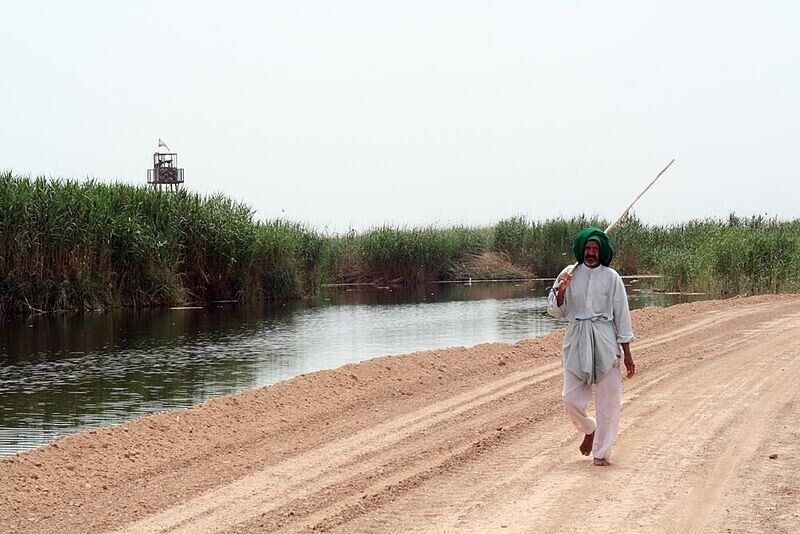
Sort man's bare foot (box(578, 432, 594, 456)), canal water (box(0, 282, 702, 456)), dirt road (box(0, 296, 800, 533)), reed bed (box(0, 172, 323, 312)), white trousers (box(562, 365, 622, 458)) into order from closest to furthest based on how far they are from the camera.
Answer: dirt road (box(0, 296, 800, 533)) < white trousers (box(562, 365, 622, 458)) < man's bare foot (box(578, 432, 594, 456)) < canal water (box(0, 282, 702, 456)) < reed bed (box(0, 172, 323, 312))

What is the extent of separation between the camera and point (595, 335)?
7.73 m

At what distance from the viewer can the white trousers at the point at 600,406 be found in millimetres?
7684

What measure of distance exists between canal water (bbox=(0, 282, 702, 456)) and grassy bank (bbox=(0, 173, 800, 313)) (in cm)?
174

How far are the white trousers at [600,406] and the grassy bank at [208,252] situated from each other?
24614mm

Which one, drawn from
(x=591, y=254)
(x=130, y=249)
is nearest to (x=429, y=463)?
(x=591, y=254)

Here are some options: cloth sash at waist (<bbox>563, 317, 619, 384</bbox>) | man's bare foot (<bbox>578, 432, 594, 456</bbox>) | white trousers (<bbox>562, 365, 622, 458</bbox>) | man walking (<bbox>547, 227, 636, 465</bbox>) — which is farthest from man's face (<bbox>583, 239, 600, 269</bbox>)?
man's bare foot (<bbox>578, 432, 594, 456</bbox>)

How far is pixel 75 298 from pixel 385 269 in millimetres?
21292

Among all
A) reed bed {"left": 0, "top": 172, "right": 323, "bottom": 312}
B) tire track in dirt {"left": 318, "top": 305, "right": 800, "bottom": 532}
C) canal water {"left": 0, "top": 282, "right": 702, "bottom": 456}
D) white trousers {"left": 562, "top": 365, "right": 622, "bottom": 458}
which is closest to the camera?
tire track in dirt {"left": 318, "top": 305, "right": 800, "bottom": 532}

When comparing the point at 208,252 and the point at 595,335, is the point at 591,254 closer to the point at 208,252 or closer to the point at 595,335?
the point at 595,335

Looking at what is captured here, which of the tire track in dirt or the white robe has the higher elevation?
the white robe

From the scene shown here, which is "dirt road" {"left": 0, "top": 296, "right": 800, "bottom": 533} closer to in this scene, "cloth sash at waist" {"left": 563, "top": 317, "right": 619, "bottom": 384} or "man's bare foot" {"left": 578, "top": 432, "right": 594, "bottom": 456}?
"man's bare foot" {"left": 578, "top": 432, "right": 594, "bottom": 456}

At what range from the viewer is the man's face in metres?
7.70

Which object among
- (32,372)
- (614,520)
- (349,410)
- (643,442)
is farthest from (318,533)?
(32,372)

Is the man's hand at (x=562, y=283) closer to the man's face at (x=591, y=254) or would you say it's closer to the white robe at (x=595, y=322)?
the white robe at (x=595, y=322)
